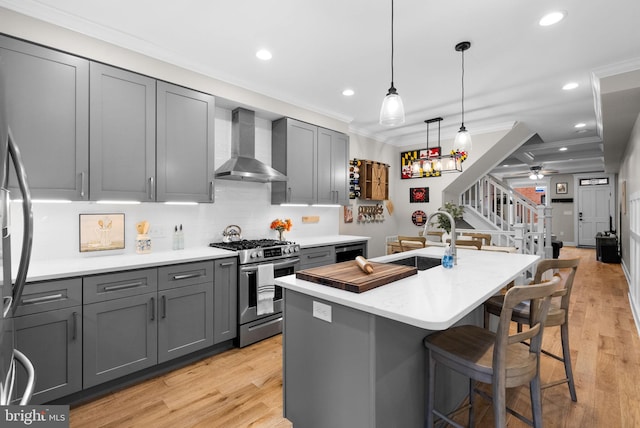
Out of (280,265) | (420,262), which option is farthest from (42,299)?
(420,262)

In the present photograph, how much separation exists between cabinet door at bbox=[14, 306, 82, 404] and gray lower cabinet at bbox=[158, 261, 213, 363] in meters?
0.55

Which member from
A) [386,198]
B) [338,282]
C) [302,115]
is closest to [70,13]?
[302,115]

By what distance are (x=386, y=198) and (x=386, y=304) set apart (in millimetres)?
4785

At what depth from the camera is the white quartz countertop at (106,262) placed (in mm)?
2074

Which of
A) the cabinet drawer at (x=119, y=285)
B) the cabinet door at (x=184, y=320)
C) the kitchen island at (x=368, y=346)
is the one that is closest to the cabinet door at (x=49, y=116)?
the cabinet drawer at (x=119, y=285)

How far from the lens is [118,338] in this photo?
231cm

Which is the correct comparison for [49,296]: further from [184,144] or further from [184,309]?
[184,144]

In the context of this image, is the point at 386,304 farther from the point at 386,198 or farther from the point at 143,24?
the point at 386,198

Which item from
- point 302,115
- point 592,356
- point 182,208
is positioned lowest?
point 592,356

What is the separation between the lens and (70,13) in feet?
7.77

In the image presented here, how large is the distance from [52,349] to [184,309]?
0.88m

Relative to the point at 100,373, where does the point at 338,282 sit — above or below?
above

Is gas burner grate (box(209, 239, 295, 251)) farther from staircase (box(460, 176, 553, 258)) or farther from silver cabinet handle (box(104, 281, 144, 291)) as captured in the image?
staircase (box(460, 176, 553, 258))

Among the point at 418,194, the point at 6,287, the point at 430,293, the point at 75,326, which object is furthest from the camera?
the point at 418,194
